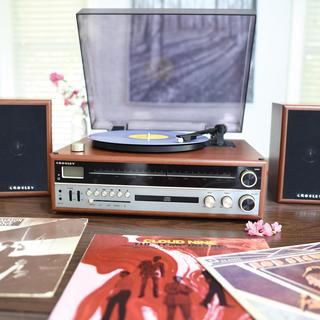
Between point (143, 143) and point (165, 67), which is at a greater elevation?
point (165, 67)

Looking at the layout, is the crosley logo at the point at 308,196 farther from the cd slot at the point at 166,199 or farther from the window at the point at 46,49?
the window at the point at 46,49

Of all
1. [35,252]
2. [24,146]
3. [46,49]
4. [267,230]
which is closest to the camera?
[35,252]

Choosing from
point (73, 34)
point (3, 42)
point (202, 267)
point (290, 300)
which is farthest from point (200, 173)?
point (3, 42)

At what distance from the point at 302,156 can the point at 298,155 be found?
0.01m

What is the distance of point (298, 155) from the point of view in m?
1.00

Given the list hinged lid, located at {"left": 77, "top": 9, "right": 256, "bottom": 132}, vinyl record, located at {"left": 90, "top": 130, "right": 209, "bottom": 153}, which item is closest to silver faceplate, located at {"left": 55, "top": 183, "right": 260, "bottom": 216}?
vinyl record, located at {"left": 90, "top": 130, "right": 209, "bottom": 153}

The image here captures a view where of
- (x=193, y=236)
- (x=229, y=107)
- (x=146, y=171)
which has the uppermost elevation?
(x=229, y=107)

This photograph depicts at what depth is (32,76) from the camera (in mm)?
2537

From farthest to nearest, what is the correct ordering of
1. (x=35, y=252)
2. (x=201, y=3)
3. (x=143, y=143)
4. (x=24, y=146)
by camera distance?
(x=201, y=3), (x=24, y=146), (x=143, y=143), (x=35, y=252)

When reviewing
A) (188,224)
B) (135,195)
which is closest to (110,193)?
(135,195)

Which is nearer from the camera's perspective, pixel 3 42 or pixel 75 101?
pixel 75 101

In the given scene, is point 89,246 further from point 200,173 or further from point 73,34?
point 73,34

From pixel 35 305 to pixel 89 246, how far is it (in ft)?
0.65

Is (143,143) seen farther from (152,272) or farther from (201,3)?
(201,3)
